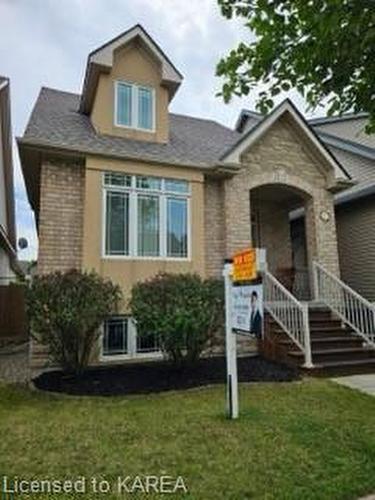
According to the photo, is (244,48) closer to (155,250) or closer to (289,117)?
(155,250)

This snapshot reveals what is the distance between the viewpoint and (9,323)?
48.6 ft

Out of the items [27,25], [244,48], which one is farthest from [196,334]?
[27,25]

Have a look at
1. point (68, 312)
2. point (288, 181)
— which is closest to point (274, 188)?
point (288, 181)

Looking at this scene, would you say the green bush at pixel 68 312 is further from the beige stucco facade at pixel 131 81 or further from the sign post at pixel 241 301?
the beige stucco facade at pixel 131 81

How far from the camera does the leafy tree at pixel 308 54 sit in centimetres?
471

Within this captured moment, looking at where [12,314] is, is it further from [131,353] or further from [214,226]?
[214,226]

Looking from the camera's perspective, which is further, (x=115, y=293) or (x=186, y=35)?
(x=186, y=35)

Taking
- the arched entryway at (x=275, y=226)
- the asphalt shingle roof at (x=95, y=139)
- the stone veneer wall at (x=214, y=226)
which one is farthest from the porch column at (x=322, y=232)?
the asphalt shingle roof at (x=95, y=139)

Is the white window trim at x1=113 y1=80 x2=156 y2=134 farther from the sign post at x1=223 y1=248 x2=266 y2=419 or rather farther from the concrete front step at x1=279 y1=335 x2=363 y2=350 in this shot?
the sign post at x1=223 y1=248 x2=266 y2=419

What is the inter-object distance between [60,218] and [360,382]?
7.07 meters

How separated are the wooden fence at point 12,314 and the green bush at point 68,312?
754 centimetres

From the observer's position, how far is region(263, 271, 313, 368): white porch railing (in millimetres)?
8272

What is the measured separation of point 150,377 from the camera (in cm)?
781

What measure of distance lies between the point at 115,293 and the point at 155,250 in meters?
2.07
